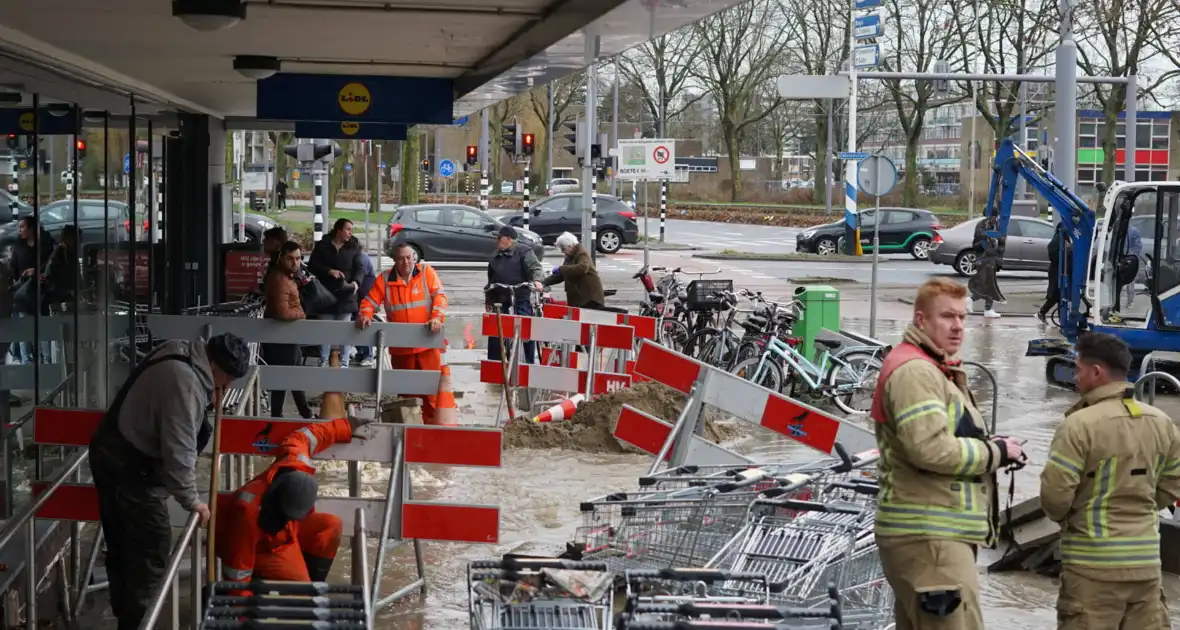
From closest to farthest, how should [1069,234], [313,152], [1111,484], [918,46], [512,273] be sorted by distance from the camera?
1. [1111,484]
2. [512,273]
3. [1069,234]
4. [313,152]
5. [918,46]

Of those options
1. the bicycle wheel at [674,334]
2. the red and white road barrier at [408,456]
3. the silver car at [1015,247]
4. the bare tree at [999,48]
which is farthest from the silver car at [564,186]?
the red and white road barrier at [408,456]

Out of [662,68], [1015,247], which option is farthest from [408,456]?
[662,68]

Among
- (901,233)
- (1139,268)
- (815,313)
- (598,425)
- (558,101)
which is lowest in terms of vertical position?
(598,425)

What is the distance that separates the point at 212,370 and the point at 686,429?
3103 mm

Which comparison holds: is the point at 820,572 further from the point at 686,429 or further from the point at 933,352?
the point at 686,429

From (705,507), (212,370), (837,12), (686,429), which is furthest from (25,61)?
(837,12)

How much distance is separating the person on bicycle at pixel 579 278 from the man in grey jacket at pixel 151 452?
8.75m

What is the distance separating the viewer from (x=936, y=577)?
194 inches

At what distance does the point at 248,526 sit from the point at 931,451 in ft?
9.00

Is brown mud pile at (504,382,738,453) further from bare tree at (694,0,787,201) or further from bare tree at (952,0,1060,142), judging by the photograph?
bare tree at (694,0,787,201)

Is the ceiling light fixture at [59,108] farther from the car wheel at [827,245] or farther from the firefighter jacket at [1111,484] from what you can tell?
the car wheel at [827,245]

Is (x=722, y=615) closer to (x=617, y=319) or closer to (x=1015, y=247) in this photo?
(x=617, y=319)

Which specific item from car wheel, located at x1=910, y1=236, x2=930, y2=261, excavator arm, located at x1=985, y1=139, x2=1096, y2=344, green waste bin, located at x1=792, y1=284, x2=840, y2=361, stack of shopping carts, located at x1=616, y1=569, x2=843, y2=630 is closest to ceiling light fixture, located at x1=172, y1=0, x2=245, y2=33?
stack of shopping carts, located at x1=616, y1=569, x2=843, y2=630

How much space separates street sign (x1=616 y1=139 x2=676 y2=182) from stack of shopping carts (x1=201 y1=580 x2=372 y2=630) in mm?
19748
